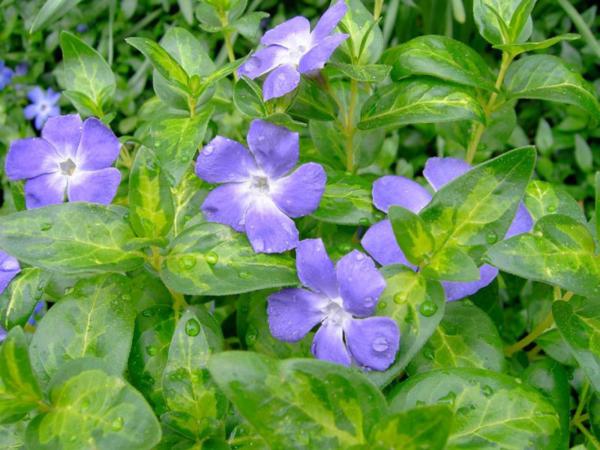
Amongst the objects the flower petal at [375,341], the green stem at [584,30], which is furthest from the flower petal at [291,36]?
the green stem at [584,30]

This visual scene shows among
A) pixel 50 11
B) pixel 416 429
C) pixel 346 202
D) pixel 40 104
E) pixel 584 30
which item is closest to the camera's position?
pixel 416 429

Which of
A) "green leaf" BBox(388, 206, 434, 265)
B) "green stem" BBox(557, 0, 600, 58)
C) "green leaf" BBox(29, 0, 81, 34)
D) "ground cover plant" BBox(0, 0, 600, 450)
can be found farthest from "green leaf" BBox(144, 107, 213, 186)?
"green stem" BBox(557, 0, 600, 58)

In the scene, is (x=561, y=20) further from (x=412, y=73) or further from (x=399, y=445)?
(x=399, y=445)

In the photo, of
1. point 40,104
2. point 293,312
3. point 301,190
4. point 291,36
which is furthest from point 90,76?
point 40,104

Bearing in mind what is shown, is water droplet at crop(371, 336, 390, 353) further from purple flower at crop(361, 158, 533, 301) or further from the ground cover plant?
purple flower at crop(361, 158, 533, 301)

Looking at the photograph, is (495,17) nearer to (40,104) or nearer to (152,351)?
(152,351)

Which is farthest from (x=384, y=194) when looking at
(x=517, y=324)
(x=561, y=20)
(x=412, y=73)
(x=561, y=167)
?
(x=561, y=20)
